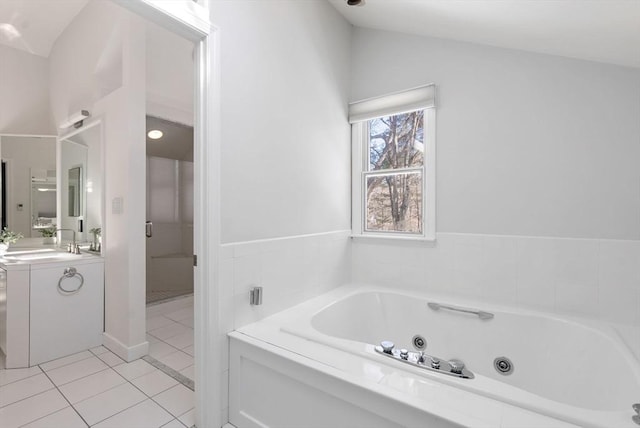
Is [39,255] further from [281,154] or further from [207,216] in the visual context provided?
[281,154]

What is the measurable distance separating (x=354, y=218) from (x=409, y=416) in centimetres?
179

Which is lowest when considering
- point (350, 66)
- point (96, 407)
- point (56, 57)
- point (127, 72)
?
point (96, 407)

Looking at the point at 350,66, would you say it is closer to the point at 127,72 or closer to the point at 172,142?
the point at 127,72

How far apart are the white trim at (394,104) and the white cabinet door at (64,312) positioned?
8.32ft

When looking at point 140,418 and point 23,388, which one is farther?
point 23,388

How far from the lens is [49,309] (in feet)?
7.36

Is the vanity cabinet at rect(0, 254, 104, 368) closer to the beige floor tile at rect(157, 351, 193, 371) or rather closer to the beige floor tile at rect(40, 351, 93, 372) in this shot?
the beige floor tile at rect(40, 351, 93, 372)

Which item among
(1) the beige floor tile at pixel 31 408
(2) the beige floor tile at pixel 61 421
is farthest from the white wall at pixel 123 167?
(2) the beige floor tile at pixel 61 421

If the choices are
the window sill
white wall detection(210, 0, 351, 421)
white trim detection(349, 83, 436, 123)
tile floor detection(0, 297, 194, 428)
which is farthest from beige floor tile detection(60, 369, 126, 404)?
white trim detection(349, 83, 436, 123)

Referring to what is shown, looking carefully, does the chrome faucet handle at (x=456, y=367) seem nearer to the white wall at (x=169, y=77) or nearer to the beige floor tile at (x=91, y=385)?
the beige floor tile at (x=91, y=385)

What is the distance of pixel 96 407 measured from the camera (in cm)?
168

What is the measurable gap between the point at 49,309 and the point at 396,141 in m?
3.03

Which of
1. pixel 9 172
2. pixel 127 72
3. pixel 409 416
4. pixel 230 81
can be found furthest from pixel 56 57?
pixel 409 416

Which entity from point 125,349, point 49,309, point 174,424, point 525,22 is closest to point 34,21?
point 49,309
